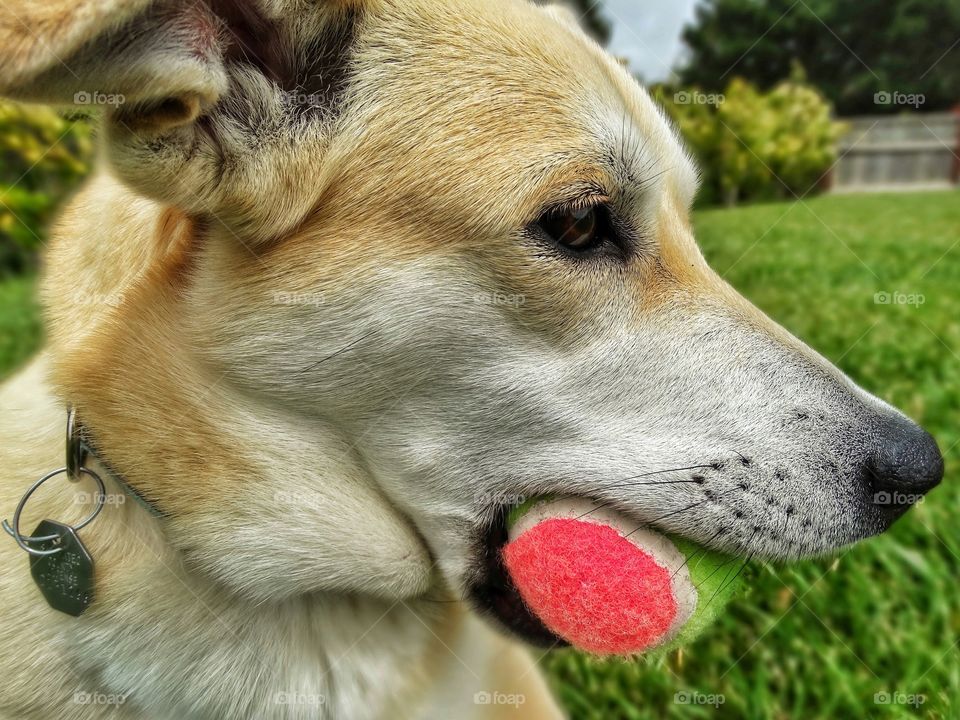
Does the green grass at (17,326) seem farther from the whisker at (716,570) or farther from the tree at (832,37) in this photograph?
the tree at (832,37)

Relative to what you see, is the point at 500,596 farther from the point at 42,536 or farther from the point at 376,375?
the point at 42,536

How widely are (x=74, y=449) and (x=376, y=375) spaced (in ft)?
2.34

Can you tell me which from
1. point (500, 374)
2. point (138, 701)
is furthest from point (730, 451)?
point (138, 701)

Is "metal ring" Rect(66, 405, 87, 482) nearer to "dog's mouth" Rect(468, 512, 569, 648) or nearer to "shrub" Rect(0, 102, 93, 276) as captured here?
"dog's mouth" Rect(468, 512, 569, 648)

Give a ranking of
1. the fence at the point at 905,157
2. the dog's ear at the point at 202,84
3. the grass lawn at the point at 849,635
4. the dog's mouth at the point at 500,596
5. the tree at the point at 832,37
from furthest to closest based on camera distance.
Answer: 1. the fence at the point at 905,157
2. the tree at the point at 832,37
3. the grass lawn at the point at 849,635
4. the dog's mouth at the point at 500,596
5. the dog's ear at the point at 202,84

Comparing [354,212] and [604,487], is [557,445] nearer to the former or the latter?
[604,487]

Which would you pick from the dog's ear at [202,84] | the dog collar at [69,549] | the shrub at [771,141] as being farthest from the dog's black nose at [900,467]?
the shrub at [771,141]

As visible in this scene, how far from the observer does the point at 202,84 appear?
166cm

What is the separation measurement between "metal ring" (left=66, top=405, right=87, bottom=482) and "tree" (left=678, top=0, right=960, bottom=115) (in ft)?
29.2

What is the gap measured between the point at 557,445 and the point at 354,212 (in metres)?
0.69

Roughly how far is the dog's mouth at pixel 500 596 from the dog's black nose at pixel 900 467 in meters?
→ 0.82

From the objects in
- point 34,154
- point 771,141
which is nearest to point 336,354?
point 34,154

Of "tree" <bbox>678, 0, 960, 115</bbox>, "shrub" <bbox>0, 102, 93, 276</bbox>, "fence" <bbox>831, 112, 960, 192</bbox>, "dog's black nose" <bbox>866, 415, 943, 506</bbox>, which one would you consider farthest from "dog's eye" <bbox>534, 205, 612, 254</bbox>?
"fence" <bbox>831, 112, 960, 192</bbox>

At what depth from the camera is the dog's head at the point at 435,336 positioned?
182cm
